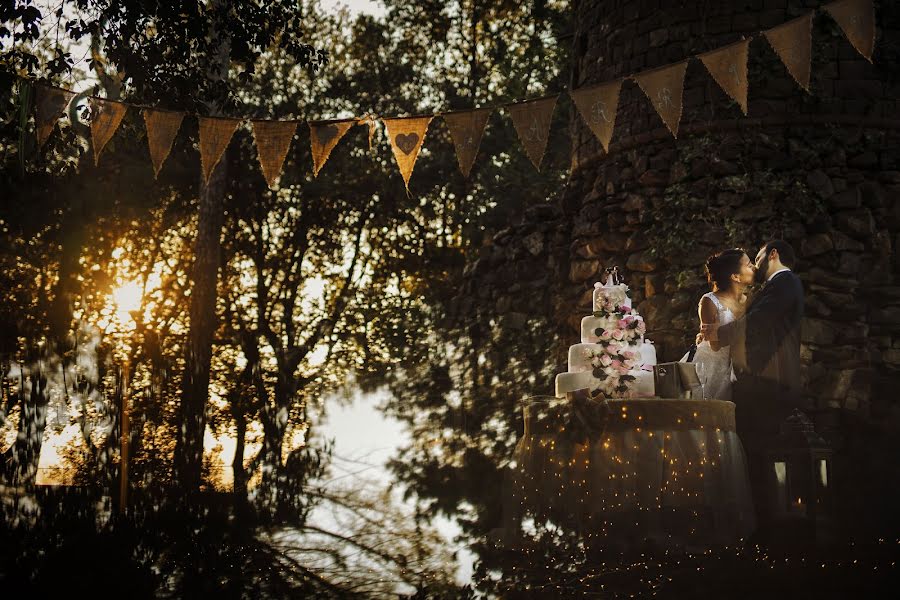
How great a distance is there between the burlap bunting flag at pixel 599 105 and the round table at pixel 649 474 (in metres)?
2.30

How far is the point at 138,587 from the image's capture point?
6.22 m

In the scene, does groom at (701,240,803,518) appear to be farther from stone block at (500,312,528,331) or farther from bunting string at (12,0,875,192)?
stone block at (500,312,528,331)

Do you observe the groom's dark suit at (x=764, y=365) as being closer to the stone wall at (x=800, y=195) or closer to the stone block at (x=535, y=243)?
the stone wall at (x=800, y=195)

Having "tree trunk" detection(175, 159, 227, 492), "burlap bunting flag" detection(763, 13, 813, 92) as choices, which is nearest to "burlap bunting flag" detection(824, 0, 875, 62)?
"burlap bunting flag" detection(763, 13, 813, 92)

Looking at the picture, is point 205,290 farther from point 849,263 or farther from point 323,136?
point 849,263

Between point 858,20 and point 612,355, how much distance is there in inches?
105

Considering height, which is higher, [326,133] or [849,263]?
[326,133]

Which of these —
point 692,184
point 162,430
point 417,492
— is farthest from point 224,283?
point 692,184

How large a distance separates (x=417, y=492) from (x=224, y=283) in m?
7.00

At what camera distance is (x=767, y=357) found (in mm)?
6551

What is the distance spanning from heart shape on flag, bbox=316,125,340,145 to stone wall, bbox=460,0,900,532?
383 centimetres

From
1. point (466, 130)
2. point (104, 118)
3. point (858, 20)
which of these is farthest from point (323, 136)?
point (858, 20)

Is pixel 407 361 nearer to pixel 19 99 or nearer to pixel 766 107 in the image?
pixel 766 107

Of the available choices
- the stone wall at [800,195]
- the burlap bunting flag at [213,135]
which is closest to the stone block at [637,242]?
the stone wall at [800,195]
